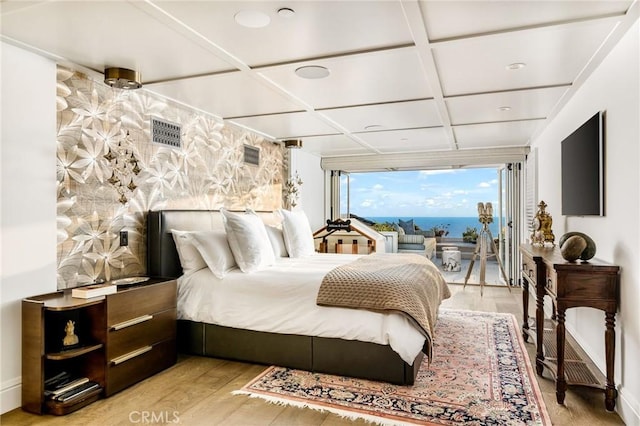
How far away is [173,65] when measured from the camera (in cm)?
286

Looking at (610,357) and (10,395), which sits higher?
(610,357)

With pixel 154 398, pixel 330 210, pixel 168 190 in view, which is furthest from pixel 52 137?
pixel 330 210

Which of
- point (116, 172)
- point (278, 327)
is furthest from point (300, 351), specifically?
point (116, 172)

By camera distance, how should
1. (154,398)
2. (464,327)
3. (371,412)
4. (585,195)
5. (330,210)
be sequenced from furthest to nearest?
(330,210)
(464,327)
(585,195)
(154,398)
(371,412)

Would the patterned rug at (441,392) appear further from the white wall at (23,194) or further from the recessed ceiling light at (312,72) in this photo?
the recessed ceiling light at (312,72)

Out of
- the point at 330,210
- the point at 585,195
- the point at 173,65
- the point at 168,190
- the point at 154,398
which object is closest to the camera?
the point at 154,398

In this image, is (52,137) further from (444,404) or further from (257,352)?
(444,404)

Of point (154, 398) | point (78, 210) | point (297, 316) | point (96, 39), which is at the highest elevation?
point (96, 39)

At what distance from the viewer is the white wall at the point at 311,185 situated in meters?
6.51

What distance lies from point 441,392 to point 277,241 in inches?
92.9

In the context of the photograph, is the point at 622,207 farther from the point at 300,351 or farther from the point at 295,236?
the point at 295,236

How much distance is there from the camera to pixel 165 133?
3.80m

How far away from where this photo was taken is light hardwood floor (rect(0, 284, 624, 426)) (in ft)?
7.57

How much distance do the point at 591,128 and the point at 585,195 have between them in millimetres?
493
